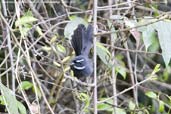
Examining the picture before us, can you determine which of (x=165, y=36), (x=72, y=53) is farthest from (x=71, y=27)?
(x=165, y=36)

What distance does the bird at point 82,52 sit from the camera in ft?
3.18

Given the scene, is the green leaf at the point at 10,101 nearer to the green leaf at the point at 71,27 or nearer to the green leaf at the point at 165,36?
the green leaf at the point at 71,27

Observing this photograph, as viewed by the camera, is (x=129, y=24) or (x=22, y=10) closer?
(x=129, y=24)

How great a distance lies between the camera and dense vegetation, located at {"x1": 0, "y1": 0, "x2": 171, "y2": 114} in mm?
1093

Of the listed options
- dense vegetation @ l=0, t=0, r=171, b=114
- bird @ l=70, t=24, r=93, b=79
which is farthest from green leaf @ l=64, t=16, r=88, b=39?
bird @ l=70, t=24, r=93, b=79

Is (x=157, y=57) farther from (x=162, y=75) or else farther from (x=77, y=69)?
(x=77, y=69)

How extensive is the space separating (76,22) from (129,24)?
0.16 metres

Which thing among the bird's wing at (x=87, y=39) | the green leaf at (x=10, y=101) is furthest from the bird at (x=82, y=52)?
the green leaf at (x=10, y=101)

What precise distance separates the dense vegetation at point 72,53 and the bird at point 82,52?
0.03 metres

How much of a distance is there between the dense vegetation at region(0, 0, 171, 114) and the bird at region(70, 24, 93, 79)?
0.03 meters

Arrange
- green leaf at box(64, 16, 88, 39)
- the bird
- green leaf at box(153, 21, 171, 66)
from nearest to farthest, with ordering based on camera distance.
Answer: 1. the bird
2. green leaf at box(153, 21, 171, 66)
3. green leaf at box(64, 16, 88, 39)

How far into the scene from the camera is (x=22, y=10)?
1459 mm

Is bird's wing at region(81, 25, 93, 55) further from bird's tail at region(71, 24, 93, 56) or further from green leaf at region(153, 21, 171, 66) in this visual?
green leaf at region(153, 21, 171, 66)

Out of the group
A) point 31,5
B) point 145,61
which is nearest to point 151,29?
point 31,5
